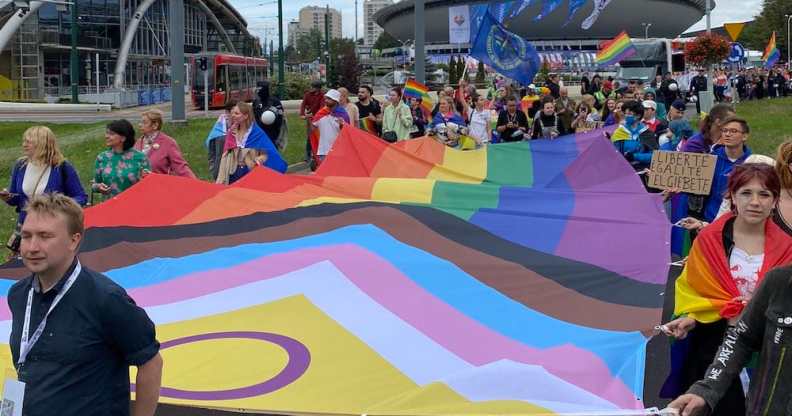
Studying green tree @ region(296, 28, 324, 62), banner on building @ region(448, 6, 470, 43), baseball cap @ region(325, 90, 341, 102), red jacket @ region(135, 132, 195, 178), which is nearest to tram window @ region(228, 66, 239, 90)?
banner on building @ region(448, 6, 470, 43)

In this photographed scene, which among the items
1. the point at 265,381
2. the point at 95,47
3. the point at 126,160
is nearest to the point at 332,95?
the point at 126,160

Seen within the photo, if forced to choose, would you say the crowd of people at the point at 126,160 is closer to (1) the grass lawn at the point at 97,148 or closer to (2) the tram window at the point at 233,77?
(1) the grass lawn at the point at 97,148

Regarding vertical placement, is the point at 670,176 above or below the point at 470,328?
above

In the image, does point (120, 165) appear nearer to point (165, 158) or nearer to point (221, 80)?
point (165, 158)

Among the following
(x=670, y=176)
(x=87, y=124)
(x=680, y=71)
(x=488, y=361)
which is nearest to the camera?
(x=488, y=361)

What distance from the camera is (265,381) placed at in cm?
449

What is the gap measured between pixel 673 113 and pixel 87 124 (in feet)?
77.6

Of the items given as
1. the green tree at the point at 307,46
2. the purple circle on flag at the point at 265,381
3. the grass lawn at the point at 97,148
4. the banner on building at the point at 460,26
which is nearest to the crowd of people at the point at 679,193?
the purple circle on flag at the point at 265,381

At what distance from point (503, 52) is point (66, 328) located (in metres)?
16.4

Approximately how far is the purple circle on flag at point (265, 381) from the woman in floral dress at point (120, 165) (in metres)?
3.59

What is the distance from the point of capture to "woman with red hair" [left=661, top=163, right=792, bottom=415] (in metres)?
3.87

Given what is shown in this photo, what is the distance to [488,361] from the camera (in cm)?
481

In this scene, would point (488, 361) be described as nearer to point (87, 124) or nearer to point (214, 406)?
point (214, 406)

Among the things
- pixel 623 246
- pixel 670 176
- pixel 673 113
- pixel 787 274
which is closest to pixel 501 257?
pixel 623 246
